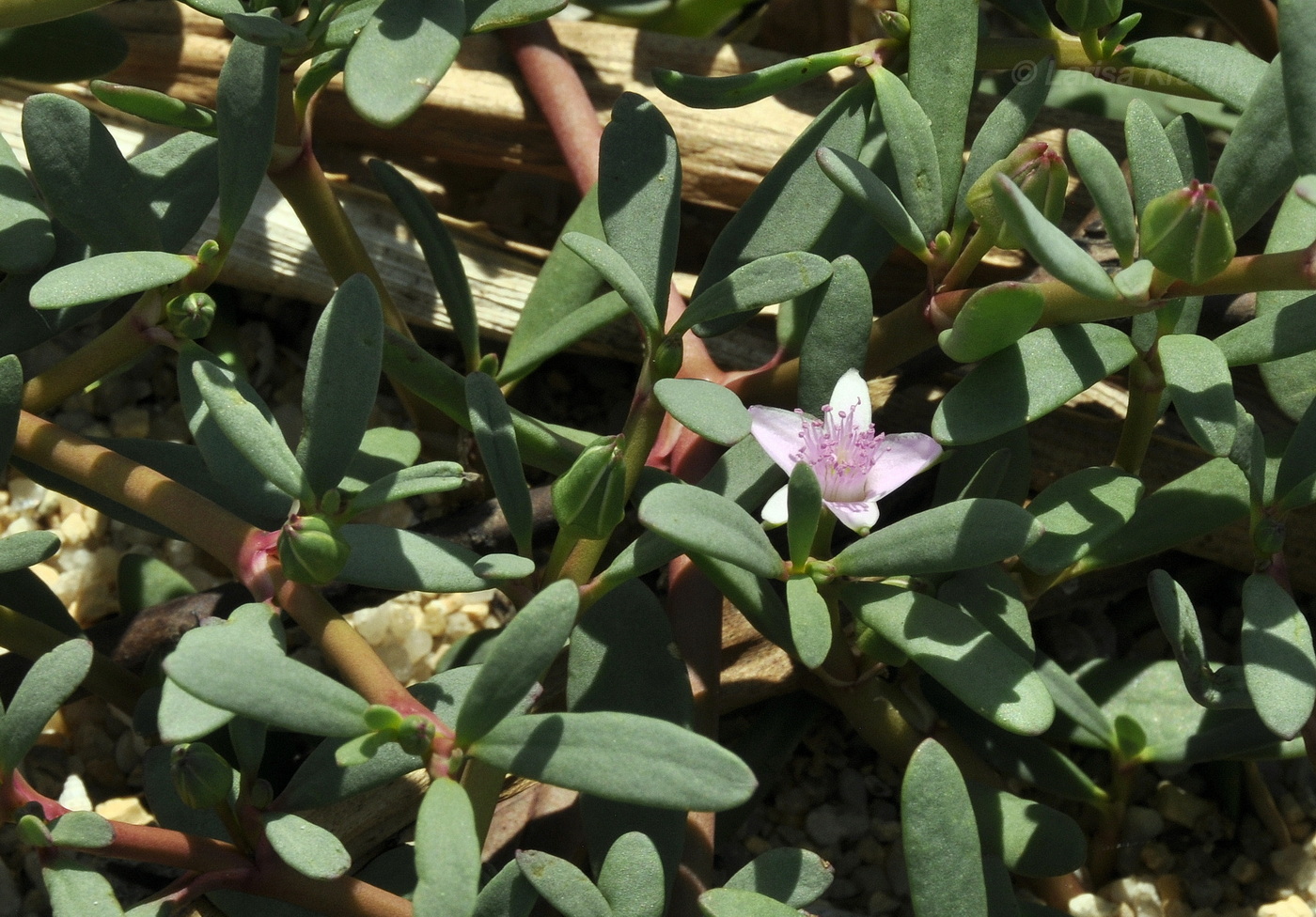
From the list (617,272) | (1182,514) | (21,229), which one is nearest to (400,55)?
(617,272)

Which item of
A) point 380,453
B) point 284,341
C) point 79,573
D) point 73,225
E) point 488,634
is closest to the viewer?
point 73,225

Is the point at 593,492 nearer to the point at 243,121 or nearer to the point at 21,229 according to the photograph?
the point at 243,121

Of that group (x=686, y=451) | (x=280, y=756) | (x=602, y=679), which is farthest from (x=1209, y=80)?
(x=280, y=756)

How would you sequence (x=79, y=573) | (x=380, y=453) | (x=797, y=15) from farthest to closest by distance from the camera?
(x=797, y=15) → (x=79, y=573) → (x=380, y=453)

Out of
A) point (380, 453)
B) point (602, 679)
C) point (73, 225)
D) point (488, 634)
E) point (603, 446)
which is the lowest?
point (488, 634)

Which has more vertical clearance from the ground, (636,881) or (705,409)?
(705,409)

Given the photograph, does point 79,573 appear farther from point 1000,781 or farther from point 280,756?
point 1000,781

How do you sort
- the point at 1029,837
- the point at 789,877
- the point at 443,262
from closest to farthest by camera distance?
the point at 789,877 < the point at 1029,837 < the point at 443,262
